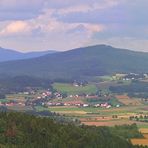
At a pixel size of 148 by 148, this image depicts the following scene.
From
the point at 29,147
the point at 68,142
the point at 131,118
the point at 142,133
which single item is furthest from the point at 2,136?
the point at 131,118

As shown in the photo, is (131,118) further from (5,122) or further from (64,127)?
(5,122)

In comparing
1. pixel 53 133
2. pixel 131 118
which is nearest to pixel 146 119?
pixel 131 118

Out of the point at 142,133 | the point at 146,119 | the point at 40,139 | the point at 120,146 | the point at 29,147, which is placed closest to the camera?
the point at 29,147

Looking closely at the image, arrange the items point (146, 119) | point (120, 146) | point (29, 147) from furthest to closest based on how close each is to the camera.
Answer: point (146, 119), point (120, 146), point (29, 147)

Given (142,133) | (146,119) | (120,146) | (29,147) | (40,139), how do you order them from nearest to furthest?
(29,147), (40,139), (120,146), (142,133), (146,119)

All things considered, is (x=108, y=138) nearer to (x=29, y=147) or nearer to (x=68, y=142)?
(x=68, y=142)

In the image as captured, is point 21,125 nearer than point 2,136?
No
